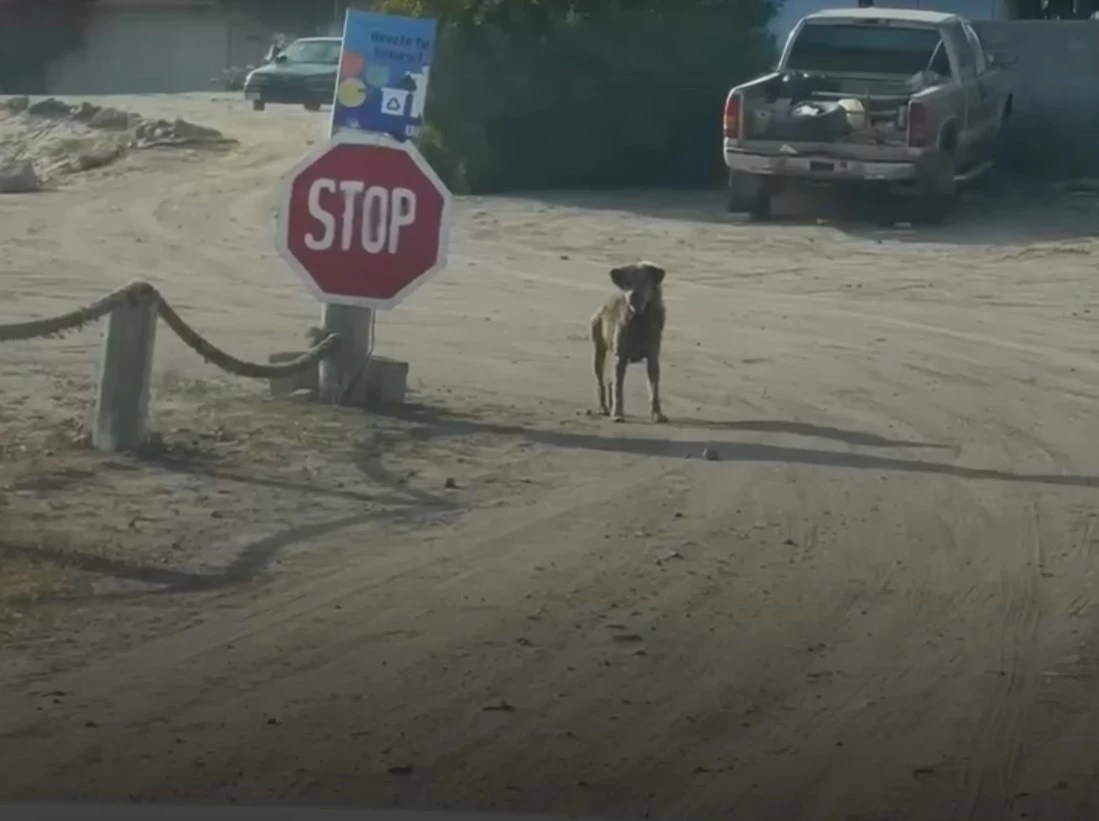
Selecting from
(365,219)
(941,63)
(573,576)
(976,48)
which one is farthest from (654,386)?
(976,48)

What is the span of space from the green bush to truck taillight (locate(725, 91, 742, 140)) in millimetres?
4528

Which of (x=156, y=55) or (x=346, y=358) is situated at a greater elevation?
(x=346, y=358)

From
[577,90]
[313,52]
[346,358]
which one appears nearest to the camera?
[346,358]

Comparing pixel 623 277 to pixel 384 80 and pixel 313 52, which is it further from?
pixel 313 52

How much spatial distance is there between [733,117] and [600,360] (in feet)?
33.0

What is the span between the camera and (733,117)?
24.3 metres

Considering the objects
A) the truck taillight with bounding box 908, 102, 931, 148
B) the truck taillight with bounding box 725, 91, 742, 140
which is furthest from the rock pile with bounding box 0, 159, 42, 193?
the truck taillight with bounding box 908, 102, 931, 148

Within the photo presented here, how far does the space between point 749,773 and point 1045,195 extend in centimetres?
2081

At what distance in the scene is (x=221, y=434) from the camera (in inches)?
515

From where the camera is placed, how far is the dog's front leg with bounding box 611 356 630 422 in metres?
14.2

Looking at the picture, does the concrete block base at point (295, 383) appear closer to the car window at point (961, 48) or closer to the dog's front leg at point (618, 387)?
the dog's front leg at point (618, 387)

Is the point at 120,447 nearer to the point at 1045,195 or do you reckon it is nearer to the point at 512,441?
the point at 512,441

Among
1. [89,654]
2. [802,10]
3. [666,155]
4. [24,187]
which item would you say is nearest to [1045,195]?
[666,155]

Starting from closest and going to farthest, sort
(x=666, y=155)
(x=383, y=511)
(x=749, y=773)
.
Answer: (x=749, y=773), (x=383, y=511), (x=666, y=155)
